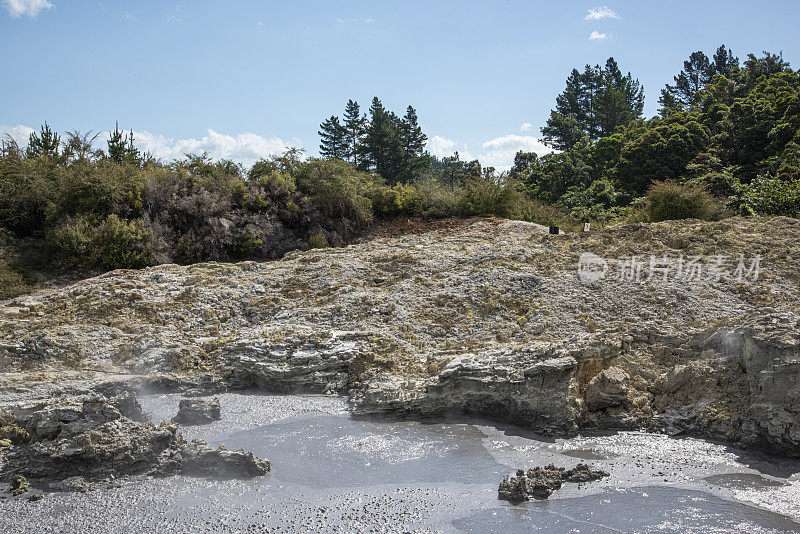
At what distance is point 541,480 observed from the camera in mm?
6270

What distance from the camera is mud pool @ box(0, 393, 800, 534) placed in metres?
5.60

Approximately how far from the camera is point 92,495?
242 inches

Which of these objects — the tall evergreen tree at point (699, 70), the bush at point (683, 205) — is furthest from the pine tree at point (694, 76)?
the bush at point (683, 205)

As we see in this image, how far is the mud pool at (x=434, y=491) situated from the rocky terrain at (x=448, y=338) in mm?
456

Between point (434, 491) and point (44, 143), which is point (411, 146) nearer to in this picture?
point (44, 143)

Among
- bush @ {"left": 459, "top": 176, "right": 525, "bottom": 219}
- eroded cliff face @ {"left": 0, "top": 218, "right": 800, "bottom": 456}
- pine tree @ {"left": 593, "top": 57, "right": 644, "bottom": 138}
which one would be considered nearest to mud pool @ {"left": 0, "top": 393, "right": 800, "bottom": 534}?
eroded cliff face @ {"left": 0, "top": 218, "right": 800, "bottom": 456}

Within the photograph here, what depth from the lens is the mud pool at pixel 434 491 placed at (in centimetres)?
560

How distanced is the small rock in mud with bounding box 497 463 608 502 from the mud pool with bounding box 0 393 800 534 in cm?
11

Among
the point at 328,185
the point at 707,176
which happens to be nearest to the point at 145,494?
the point at 328,185

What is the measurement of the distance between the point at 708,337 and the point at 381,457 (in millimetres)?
5495

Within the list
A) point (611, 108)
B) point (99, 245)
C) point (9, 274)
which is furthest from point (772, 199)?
point (611, 108)

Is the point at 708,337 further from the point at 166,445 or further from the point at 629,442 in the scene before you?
the point at 166,445

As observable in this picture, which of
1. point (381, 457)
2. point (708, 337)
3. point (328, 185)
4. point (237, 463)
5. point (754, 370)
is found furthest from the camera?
point (328, 185)

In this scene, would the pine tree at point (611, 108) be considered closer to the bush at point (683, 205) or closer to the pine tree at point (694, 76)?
the pine tree at point (694, 76)
